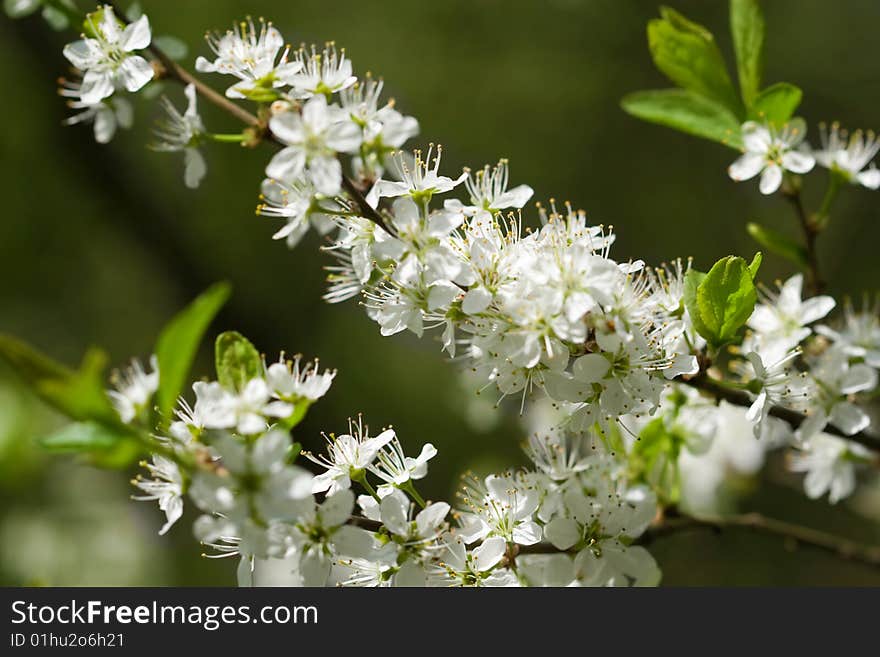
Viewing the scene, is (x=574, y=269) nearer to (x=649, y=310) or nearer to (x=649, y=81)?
(x=649, y=310)

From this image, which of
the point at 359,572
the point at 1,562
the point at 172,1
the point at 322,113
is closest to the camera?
the point at 322,113

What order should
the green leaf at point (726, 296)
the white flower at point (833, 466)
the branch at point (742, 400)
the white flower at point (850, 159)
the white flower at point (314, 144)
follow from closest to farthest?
the white flower at point (314, 144), the green leaf at point (726, 296), the branch at point (742, 400), the white flower at point (850, 159), the white flower at point (833, 466)

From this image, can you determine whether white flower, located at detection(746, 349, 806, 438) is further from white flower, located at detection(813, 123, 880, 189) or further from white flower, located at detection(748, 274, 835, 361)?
white flower, located at detection(813, 123, 880, 189)

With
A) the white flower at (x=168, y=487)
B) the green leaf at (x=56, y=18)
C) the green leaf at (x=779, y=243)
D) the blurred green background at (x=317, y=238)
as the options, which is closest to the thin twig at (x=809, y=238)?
the green leaf at (x=779, y=243)

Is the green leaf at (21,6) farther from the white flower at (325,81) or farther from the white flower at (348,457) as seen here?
the white flower at (348,457)

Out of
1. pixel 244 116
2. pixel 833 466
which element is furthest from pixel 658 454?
pixel 244 116

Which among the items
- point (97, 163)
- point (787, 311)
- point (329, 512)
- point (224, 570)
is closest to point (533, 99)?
point (97, 163)
